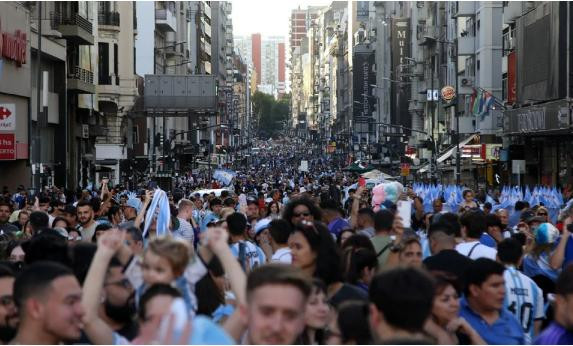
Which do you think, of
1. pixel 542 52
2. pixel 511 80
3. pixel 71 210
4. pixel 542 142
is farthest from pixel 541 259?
pixel 511 80

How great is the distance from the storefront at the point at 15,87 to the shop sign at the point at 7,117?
0.06 m

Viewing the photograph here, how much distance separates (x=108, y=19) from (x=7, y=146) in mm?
27781

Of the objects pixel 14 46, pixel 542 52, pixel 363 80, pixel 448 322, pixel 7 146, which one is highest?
pixel 363 80

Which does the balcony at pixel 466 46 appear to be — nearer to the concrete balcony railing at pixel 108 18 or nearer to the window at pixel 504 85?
the window at pixel 504 85

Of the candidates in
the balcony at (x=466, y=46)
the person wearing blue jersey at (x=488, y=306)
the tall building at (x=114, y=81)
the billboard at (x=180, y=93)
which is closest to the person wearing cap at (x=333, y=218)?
the person wearing blue jersey at (x=488, y=306)

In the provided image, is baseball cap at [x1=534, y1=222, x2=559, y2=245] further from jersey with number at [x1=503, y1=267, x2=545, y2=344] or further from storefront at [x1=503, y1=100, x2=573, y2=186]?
storefront at [x1=503, y1=100, x2=573, y2=186]

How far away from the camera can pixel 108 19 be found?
63125 mm

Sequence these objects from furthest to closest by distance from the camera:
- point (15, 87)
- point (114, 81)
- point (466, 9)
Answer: point (466, 9) → point (114, 81) → point (15, 87)

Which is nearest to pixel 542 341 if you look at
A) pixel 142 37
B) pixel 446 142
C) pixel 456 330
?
pixel 456 330

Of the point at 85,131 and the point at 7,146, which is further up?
the point at 85,131

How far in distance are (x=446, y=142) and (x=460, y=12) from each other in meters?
12.3

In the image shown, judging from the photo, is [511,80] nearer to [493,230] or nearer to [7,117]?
[7,117]

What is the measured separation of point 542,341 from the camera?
666 centimetres

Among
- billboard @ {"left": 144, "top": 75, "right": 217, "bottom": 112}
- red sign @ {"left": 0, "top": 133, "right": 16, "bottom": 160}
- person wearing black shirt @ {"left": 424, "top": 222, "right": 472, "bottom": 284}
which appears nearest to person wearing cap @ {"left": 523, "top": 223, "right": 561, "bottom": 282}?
person wearing black shirt @ {"left": 424, "top": 222, "right": 472, "bottom": 284}
